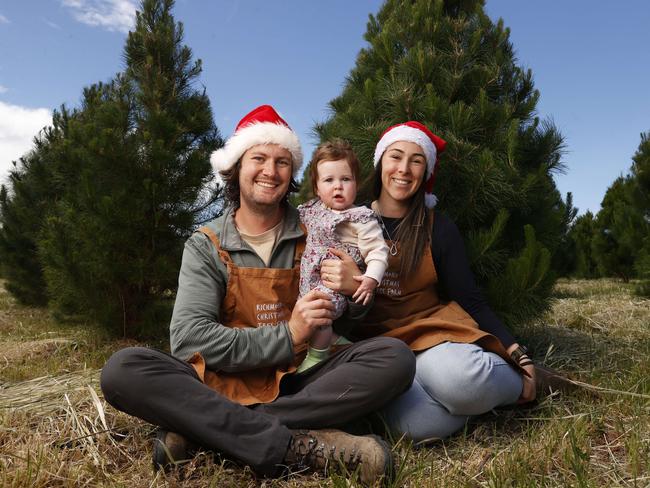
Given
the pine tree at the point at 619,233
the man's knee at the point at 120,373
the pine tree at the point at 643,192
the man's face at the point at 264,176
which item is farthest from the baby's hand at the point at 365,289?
the pine tree at the point at 619,233

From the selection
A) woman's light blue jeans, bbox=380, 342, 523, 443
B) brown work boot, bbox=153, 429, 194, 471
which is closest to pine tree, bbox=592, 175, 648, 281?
woman's light blue jeans, bbox=380, 342, 523, 443

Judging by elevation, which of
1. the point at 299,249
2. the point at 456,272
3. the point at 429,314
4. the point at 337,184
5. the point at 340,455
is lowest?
the point at 340,455

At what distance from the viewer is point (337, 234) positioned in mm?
2619

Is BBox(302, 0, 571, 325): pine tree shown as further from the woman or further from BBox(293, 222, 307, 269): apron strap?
BBox(293, 222, 307, 269): apron strap

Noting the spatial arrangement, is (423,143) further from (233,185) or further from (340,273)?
(233,185)

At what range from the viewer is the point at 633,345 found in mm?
4523

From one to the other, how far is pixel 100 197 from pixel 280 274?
2.73 meters

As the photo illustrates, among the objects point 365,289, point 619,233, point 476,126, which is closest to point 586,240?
point 619,233

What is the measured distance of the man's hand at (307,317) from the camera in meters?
2.35

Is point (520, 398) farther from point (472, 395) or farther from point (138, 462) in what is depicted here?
point (138, 462)

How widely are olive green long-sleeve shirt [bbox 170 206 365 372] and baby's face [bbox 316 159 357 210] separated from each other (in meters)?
0.24

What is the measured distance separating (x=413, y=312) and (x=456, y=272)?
0.31m

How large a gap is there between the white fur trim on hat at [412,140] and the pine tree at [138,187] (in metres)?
2.37

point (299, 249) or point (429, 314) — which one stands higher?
point (299, 249)
